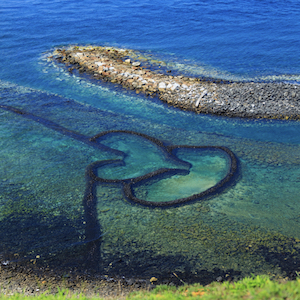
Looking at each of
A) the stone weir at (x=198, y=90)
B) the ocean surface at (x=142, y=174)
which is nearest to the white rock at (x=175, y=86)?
the stone weir at (x=198, y=90)

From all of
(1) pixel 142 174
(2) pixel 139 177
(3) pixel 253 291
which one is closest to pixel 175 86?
(1) pixel 142 174

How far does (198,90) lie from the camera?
54.2 ft

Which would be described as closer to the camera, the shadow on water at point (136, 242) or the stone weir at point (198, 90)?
the shadow on water at point (136, 242)

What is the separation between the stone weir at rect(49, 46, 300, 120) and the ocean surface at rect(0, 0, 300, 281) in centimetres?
75

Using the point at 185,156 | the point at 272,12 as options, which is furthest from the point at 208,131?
the point at 272,12

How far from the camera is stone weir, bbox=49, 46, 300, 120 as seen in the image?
1511cm

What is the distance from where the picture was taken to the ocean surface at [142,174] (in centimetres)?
769

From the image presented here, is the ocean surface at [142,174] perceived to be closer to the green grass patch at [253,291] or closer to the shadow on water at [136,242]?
the shadow on water at [136,242]

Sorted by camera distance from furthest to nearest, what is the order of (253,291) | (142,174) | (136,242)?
(142,174), (136,242), (253,291)

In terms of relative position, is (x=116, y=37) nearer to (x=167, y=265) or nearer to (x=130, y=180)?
(x=130, y=180)

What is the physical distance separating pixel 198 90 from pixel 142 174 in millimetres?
7574

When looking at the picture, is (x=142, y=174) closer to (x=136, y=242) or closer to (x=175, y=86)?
(x=136, y=242)

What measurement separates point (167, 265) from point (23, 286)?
11.1ft

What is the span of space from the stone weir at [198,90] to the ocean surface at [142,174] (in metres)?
0.75
